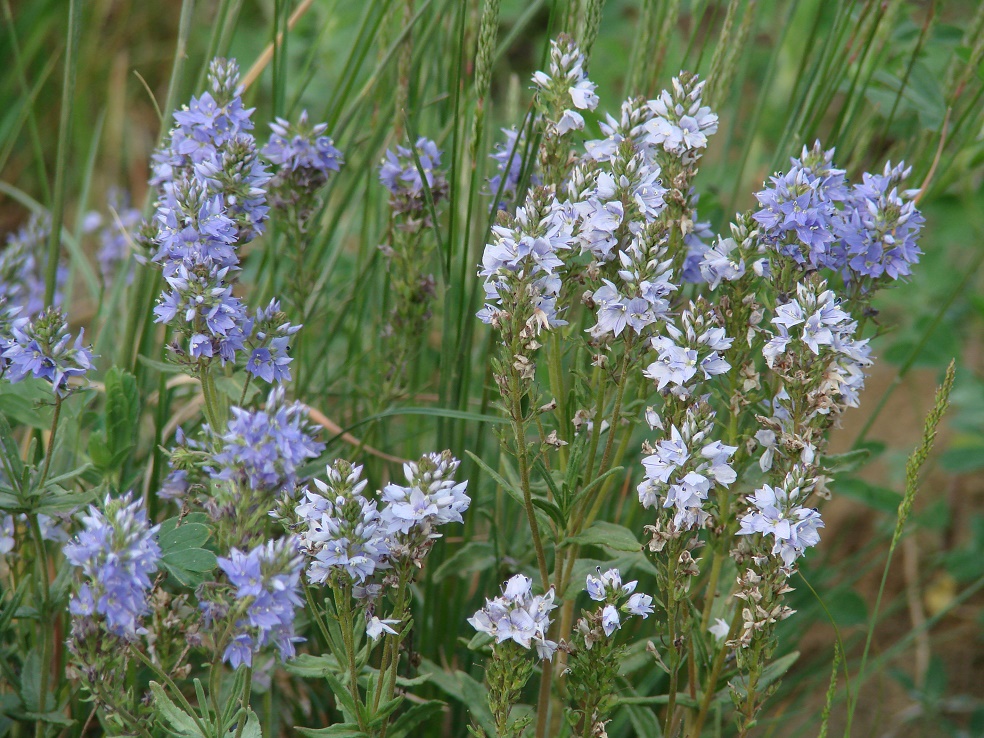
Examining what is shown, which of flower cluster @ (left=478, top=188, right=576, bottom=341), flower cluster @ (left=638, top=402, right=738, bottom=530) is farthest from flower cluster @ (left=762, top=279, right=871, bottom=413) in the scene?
flower cluster @ (left=478, top=188, right=576, bottom=341)

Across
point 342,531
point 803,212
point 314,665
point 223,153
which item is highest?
point 223,153

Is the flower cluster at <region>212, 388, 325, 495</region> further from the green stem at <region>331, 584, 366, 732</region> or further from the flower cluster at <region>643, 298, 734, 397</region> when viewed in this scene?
the flower cluster at <region>643, 298, 734, 397</region>

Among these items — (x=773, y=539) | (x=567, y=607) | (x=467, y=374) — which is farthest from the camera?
(x=467, y=374)

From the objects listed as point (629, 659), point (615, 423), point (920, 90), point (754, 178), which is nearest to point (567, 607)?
point (629, 659)

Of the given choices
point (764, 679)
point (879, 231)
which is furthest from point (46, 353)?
point (879, 231)

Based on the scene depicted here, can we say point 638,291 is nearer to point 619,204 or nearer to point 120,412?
point 619,204

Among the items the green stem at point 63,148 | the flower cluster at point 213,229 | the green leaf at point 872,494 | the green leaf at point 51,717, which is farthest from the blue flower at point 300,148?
the green leaf at point 872,494

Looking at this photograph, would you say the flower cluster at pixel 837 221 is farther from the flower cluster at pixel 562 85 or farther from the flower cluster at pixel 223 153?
the flower cluster at pixel 223 153

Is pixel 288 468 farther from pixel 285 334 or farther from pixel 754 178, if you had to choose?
pixel 754 178
